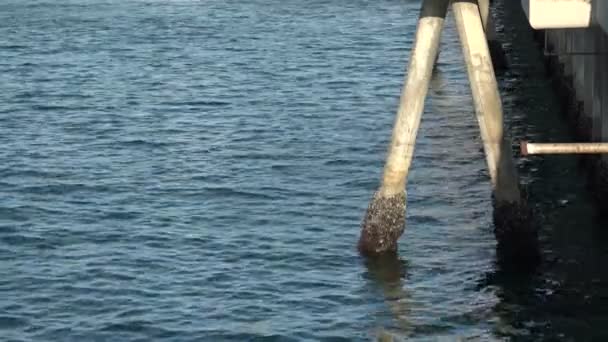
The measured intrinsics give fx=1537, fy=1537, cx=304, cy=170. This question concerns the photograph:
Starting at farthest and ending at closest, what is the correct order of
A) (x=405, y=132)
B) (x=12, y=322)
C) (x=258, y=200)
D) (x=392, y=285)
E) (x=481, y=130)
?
(x=258, y=200) < (x=405, y=132) < (x=481, y=130) < (x=392, y=285) < (x=12, y=322)

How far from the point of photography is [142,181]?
45.3 m

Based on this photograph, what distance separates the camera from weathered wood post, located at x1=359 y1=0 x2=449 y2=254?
3484 centimetres

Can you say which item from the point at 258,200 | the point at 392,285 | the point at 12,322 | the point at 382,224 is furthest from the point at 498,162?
the point at 12,322

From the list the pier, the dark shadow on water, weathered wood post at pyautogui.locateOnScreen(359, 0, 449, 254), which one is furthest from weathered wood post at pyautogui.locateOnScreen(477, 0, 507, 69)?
the dark shadow on water

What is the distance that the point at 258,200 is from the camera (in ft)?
139

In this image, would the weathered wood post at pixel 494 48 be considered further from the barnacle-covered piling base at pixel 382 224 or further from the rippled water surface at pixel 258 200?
the barnacle-covered piling base at pixel 382 224

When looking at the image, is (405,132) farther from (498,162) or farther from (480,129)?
(498,162)

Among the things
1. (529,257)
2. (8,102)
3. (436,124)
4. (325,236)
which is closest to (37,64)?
(8,102)

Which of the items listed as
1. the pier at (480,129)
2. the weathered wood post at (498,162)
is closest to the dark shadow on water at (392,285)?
the pier at (480,129)

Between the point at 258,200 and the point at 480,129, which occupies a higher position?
the point at 480,129

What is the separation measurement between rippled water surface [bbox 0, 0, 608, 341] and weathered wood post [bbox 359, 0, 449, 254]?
3.34ft

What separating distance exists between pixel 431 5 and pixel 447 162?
1161 cm

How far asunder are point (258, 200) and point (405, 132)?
337 inches

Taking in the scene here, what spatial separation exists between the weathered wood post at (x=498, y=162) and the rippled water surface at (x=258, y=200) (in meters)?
0.85
